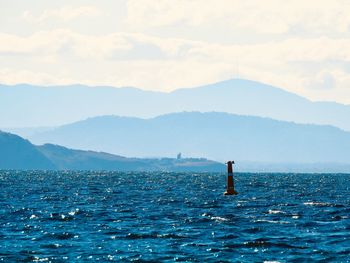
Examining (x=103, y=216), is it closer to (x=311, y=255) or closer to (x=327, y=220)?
(x=327, y=220)

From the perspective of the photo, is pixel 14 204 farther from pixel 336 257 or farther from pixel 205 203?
pixel 336 257

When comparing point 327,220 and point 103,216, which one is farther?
point 103,216

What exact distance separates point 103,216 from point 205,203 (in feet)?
74.2

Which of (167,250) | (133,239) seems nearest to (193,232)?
(133,239)

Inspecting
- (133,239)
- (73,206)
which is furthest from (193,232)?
(73,206)

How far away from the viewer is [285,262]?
48.8 metres

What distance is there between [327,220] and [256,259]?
2538 centimetres

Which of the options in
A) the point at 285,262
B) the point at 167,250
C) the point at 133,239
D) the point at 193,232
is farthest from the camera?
the point at 193,232

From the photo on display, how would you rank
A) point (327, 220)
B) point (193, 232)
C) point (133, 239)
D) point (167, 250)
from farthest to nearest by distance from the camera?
point (327, 220)
point (193, 232)
point (133, 239)
point (167, 250)

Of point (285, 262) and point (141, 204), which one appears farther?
point (141, 204)

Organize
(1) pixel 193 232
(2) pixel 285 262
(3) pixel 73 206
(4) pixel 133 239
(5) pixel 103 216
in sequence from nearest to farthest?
(2) pixel 285 262
(4) pixel 133 239
(1) pixel 193 232
(5) pixel 103 216
(3) pixel 73 206

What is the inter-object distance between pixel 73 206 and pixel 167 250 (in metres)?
42.4

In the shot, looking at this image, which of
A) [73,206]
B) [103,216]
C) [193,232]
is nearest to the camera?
[193,232]

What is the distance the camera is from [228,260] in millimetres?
49469
